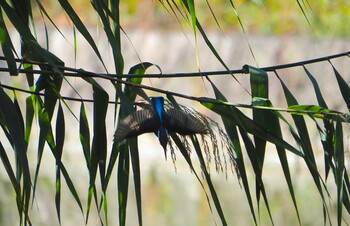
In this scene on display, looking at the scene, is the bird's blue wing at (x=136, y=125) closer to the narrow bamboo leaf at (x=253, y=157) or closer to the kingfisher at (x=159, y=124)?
the kingfisher at (x=159, y=124)

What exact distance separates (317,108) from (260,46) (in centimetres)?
535

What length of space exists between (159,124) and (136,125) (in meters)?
0.03

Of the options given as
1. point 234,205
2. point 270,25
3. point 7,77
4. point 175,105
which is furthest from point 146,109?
point 270,25

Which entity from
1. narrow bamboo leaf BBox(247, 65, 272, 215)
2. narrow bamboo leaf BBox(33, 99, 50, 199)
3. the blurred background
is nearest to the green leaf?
narrow bamboo leaf BBox(247, 65, 272, 215)

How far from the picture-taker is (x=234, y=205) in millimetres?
5773

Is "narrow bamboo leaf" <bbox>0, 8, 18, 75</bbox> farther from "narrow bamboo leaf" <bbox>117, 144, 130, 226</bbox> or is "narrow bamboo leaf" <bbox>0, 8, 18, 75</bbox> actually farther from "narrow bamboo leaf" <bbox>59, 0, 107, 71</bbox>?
"narrow bamboo leaf" <bbox>117, 144, 130, 226</bbox>

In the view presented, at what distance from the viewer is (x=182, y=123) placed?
1.24 meters

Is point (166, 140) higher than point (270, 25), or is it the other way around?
point (270, 25)

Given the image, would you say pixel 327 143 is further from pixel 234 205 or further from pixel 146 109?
pixel 234 205

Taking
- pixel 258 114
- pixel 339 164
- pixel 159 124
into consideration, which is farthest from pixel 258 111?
pixel 159 124

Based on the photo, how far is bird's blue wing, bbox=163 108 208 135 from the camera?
123 cm

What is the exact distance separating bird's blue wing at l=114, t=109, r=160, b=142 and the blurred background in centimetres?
391

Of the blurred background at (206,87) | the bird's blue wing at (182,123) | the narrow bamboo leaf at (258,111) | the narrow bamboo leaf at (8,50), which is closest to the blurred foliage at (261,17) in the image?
the blurred background at (206,87)

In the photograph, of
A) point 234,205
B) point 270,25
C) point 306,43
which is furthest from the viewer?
point 270,25
